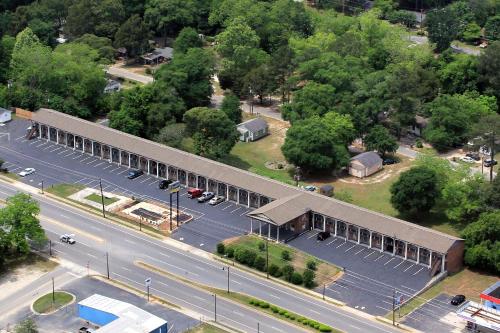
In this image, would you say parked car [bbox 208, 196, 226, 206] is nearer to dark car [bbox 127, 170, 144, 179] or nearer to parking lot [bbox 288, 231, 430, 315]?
dark car [bbox 127, 170, 144, 179]

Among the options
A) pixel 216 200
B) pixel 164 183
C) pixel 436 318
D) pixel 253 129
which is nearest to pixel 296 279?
pixel 436 318

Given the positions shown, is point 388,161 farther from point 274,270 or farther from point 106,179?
point 106,179

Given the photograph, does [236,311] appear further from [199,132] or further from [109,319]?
[199,132]

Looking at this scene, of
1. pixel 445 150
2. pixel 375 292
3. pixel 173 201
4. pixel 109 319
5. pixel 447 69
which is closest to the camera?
pixel 109 319

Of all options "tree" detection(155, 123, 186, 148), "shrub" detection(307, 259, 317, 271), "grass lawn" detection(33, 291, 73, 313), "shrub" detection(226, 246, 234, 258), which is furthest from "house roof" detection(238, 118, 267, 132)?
"grass lawn" detection(33, 291, 73, 313)

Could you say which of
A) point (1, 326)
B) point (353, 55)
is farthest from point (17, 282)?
point (353, 55)

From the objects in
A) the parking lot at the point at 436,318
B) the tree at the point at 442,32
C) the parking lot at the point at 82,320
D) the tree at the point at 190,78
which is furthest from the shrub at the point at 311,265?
the tree at the point at 442,32

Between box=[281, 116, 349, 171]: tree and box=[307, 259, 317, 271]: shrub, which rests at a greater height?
box=[281, 116, 349, 171]: tree
